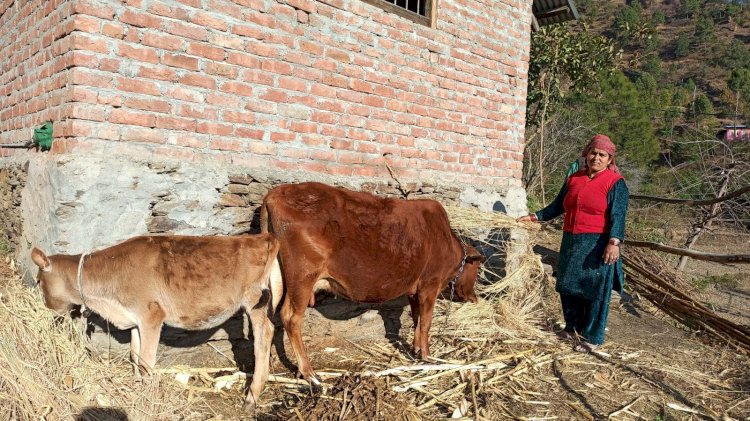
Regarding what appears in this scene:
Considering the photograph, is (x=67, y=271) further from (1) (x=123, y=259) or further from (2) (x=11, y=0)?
(2) (x=11, y=0)

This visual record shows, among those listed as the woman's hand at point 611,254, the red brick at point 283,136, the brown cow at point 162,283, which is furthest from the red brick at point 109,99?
the woman's hand at point 611,254

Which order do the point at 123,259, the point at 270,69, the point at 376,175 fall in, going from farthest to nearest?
the point at 376,175
the point at 270,69
the point at 123,259

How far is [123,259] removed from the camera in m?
3.33

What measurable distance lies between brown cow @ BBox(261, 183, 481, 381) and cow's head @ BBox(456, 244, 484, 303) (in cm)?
30

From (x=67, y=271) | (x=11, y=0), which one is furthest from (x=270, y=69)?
(x=11, y=0)

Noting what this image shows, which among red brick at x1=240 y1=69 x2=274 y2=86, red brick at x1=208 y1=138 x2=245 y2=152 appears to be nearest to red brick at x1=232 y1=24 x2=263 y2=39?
red brick at x1=240 y1=69 x2=274 y2=86

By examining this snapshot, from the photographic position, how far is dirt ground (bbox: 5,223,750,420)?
3508 millimetres

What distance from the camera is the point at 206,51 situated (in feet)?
12.8

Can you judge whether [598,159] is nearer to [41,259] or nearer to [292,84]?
[292,84]

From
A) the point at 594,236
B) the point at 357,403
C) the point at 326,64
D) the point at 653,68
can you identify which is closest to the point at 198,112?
the point at 326,64

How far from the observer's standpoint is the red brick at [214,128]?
394 cm

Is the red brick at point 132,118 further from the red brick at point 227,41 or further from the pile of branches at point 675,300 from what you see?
the pile of branches at point 675,300

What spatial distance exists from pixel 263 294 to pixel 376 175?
1.83 meters

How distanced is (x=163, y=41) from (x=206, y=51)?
12.3 inches
